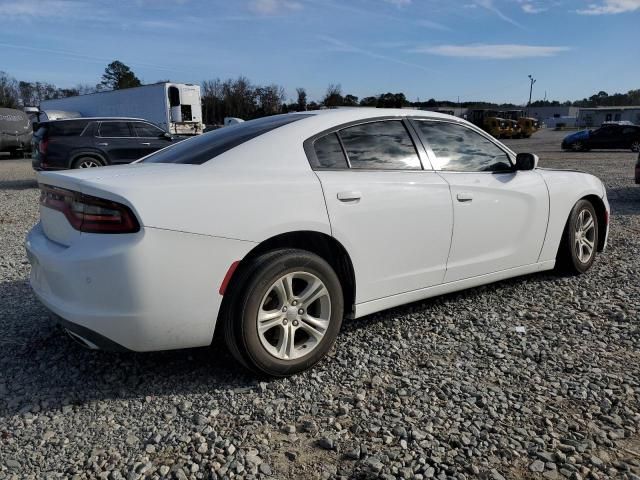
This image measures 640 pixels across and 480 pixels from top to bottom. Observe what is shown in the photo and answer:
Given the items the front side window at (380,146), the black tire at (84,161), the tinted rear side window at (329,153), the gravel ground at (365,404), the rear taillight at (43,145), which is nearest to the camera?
the gravel ground at (365,404)

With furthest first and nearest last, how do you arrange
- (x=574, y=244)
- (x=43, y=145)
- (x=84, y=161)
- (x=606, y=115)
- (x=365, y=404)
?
(x=606, y=115)
(x=84, y=161)
(x=43, y=145)
(x=574, y=244)
(x=365, y=404)

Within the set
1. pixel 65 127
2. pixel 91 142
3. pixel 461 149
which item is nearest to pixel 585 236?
pixel 461 149

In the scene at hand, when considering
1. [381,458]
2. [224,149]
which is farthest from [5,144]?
[381,458]

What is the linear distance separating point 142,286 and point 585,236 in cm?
413

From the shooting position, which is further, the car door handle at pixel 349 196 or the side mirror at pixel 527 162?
the side mirror at pixel 527 162

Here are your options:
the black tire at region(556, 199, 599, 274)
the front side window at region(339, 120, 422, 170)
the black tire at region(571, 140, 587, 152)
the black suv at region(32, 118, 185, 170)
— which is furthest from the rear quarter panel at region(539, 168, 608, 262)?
the black tire at region(571, 140, 587, 152)

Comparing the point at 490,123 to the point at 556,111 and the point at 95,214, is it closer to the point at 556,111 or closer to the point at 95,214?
the point at 95,214

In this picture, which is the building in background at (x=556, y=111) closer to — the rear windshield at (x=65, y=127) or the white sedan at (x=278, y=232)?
the rear windshield at (x=65, y=127)

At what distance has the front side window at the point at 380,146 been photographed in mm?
3438

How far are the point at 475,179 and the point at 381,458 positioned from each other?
2.25m

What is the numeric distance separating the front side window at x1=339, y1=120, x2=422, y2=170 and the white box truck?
21.7 metres

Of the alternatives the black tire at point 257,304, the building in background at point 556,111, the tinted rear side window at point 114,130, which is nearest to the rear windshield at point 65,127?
the tinted rear side window at point 114,130

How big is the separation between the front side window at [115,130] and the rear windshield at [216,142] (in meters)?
10.0

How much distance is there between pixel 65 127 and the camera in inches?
486
